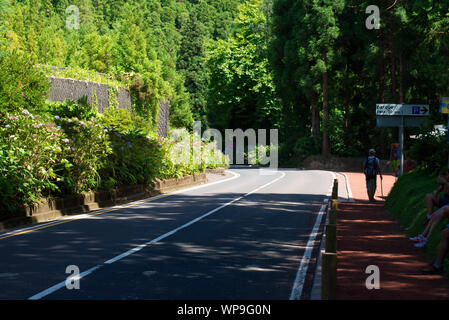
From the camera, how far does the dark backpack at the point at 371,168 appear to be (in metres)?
21.3

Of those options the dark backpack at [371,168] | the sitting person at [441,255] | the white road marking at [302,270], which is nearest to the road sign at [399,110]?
the dark backpack at [371,168]

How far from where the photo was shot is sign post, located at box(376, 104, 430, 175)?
64.5 feet

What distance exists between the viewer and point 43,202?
49.0 feet

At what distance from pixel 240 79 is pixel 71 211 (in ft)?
191

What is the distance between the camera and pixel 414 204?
14609mm

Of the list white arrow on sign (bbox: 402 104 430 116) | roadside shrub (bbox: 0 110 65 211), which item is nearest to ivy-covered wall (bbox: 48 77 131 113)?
roadside shrub (bbox: 0 110 65 211)

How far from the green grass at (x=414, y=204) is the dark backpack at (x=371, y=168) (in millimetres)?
1894

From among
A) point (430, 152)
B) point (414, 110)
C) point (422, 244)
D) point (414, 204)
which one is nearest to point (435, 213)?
point (422, 244)

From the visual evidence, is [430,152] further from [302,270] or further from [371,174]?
[302,270]

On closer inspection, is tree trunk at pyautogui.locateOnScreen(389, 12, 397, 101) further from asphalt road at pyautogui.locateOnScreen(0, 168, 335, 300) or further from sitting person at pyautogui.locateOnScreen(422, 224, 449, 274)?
sitting person at pyautogui.locateOnScreen(422, 224, 449, 274)

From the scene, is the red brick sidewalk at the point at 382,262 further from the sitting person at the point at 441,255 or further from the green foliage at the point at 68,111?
the green foliage at the point at 68,111

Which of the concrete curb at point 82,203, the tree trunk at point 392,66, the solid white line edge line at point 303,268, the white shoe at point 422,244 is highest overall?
the tree trunk at point 392,66
